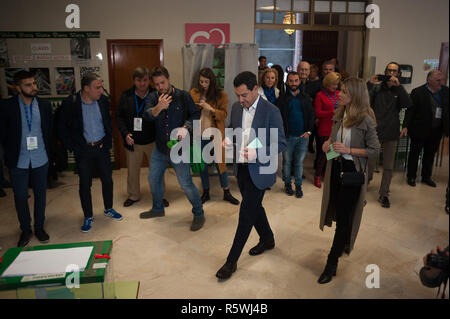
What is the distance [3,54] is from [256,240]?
456 centimetres

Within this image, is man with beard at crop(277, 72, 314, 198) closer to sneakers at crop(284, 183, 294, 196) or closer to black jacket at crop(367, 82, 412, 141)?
sneakers at crop(284, 183, 294, 196)

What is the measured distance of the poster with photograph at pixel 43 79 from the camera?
529cm

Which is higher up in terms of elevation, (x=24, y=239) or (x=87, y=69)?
(x=87, y=69)

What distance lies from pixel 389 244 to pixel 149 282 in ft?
7.19

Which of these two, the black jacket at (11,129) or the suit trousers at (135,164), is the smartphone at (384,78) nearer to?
the suit trousers at (135,164)

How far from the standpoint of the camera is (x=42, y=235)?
3420mm

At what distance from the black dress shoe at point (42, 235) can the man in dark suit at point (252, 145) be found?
1.79m

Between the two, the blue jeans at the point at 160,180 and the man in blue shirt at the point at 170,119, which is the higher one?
the man in blue shirt at the point at 170,119

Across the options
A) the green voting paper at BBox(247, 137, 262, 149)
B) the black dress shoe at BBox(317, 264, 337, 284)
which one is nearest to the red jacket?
the green voting paper at BBox(247, 137, 262, 149)

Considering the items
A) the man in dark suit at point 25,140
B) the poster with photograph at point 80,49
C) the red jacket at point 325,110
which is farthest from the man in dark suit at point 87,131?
the red jacket at point 325,110

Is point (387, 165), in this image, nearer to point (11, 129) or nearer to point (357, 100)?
point (357, 100)

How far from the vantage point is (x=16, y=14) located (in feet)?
16.7

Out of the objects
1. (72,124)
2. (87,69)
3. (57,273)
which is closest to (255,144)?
(57,273)

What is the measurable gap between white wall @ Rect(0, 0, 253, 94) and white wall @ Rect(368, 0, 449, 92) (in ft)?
7.08
